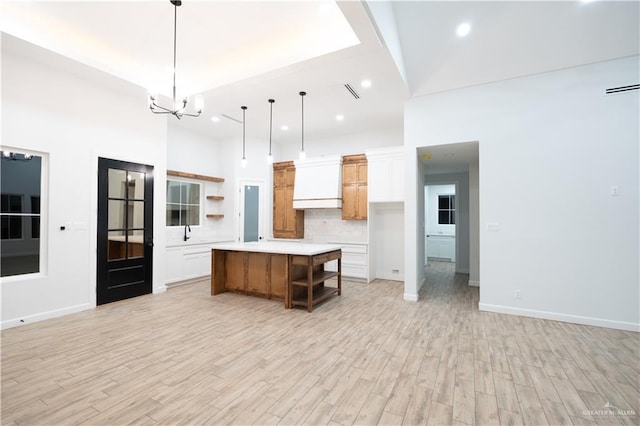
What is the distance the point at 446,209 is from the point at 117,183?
8729 mm

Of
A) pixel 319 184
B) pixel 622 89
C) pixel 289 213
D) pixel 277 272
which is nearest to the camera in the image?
pixel 622 89

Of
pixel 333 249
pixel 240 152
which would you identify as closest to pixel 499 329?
pixel 333 249

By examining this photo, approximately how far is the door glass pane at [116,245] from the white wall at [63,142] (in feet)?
0.76

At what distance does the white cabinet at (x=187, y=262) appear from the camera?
5.44 metres

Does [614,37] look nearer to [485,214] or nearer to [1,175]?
[485,214]

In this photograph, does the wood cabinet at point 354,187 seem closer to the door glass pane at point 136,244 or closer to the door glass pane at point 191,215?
the door glass pane at point 191,215

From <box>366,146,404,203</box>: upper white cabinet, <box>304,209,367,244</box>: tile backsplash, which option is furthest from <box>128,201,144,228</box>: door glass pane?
<box>366,146,404,203</box>: upper white cabinet

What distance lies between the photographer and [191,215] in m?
6.75

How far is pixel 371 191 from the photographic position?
605cm

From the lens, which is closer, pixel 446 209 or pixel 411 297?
pixel 411 297

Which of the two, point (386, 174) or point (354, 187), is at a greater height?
point (386, 174)

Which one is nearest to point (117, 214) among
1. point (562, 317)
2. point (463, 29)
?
point (463, 29)

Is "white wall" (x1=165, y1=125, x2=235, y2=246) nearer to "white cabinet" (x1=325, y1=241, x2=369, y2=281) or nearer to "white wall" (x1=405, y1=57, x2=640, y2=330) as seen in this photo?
"white cabinet" (x1=325, y1=241, x2=369, y2=281)

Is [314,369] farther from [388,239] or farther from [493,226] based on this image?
[388,239]
